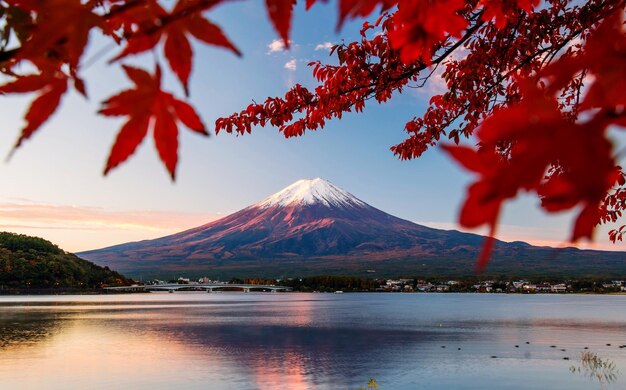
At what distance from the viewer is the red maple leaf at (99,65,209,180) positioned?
949 millimetres

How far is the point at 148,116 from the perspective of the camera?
3.16ft

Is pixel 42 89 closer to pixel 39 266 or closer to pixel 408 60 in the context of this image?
pixel 408 60

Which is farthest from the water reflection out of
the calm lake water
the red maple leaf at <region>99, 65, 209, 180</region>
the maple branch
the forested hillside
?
the forested hillside

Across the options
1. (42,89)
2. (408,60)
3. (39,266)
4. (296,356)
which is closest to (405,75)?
(408,60)

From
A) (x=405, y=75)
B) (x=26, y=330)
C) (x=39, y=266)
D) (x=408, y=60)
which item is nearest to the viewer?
(x=408, y=60)

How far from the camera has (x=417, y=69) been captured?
Result: 23.1 feet

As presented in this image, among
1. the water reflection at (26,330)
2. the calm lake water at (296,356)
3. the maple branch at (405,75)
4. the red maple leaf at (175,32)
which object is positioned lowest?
the calm lake water at (296,356)

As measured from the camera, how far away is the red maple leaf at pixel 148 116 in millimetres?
949

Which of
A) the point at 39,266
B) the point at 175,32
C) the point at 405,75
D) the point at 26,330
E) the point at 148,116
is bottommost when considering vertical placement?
the point at 26,330

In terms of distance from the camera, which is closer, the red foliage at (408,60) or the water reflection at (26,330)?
the red foliage at (408,60)

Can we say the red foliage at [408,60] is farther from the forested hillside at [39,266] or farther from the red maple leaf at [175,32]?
the forested hillside at [39,266]

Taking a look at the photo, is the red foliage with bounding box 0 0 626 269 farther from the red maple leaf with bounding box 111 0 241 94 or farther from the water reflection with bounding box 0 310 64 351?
the water reflection with bounding box 0 310 64 351

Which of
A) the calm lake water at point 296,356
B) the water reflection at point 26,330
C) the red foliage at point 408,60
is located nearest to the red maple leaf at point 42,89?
the red foliage at point 408,60

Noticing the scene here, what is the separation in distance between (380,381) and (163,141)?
34336 millimetres
